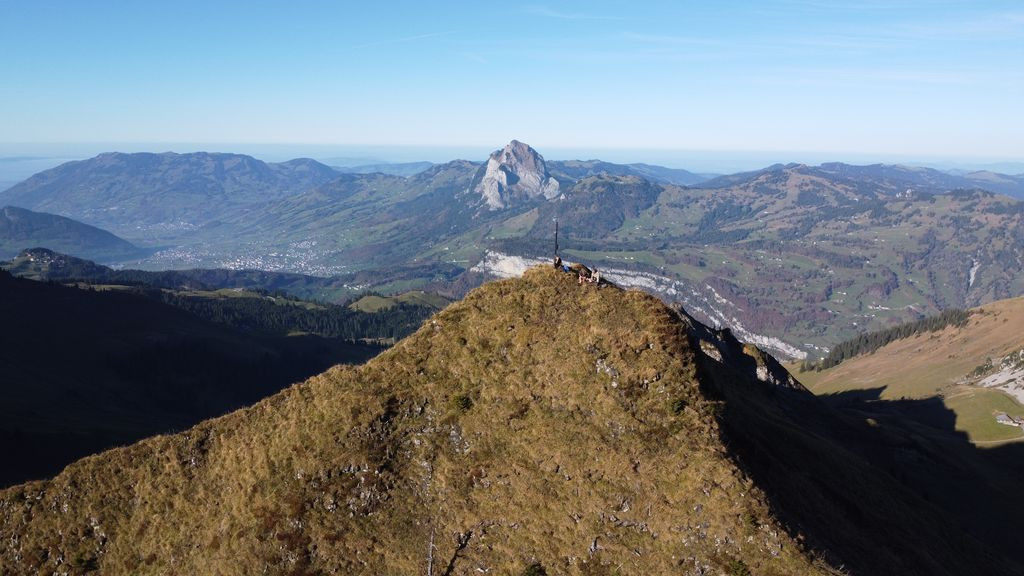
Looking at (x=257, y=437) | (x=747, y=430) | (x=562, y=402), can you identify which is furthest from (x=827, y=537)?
(x=257, y=437)

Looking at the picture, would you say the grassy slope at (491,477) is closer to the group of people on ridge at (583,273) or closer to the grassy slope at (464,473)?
the grassy slope at (464,473)

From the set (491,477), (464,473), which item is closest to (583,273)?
(491,477)

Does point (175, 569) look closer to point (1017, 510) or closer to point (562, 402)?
point (562, 402)

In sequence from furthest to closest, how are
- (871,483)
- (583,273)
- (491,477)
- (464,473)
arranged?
(871,483) < (583,273) < (464,473) < (491,477)

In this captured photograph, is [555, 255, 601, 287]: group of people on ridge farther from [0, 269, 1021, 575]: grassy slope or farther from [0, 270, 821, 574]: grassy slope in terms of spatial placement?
[0, 269, 1021, 575]: grassy slope

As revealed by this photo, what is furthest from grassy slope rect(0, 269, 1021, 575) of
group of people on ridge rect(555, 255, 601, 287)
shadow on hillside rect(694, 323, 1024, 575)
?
group of people on ridge rect(555, 255, 601, 287)

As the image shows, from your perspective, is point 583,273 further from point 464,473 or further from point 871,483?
point 871,483
